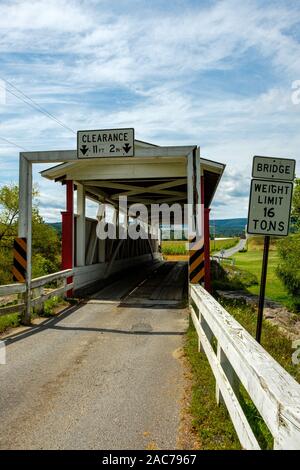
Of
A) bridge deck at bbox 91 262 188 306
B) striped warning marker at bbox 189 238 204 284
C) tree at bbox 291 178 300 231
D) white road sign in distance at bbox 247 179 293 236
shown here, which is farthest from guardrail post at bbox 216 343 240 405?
tree at bbox 291 178 300 231

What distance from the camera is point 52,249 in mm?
32500

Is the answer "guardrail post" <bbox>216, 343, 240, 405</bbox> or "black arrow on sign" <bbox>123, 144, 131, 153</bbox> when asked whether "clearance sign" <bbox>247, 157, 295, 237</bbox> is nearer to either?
"guardrail post" <bbox>216, 343, 240, 405</bbox>

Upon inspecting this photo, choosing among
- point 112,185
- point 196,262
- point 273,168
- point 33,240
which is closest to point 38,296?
point 196,262

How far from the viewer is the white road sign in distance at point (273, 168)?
609 cm

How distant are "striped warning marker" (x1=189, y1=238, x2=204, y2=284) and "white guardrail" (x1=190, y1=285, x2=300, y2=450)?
13.7 ft

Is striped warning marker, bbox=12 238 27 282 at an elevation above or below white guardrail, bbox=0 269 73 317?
above

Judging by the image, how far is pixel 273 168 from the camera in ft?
20.1

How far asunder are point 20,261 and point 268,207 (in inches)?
219

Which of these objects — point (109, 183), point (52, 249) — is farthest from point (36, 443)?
point (52, 249)

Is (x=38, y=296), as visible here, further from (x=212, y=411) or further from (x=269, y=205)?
(x=212, y=411)

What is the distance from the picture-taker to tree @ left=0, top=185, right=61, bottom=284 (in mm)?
29312

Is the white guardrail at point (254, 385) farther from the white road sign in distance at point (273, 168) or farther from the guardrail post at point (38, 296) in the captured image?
the guardrail post at point (38, 296)

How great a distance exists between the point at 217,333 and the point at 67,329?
4716mm

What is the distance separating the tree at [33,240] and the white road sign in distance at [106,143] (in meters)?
19.9
